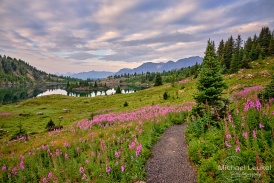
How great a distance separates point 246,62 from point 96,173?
71418 mm

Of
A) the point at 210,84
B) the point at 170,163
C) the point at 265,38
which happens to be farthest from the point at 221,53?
the point at 170,163

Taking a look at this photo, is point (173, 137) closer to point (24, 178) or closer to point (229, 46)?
point (24, 178)

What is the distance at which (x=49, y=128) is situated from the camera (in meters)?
28.5

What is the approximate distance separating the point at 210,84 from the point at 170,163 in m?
7.62

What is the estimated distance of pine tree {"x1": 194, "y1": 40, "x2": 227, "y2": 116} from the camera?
13992mm

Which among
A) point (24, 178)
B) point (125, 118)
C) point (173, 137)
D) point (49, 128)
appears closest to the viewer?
point (24, 178)

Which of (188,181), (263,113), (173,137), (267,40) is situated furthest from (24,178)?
(267,40)

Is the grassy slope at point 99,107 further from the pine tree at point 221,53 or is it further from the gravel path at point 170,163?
the gravel path at point 170,163

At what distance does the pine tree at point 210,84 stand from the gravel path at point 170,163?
11.7 ft

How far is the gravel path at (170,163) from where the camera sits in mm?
8277

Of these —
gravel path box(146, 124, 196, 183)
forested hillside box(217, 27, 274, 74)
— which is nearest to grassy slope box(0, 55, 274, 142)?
forested hillside box(217, 27, 274, 74)

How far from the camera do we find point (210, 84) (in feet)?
47.3

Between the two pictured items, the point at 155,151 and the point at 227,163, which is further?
the point at 155,151

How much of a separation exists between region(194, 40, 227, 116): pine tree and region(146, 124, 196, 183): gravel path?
356cm
